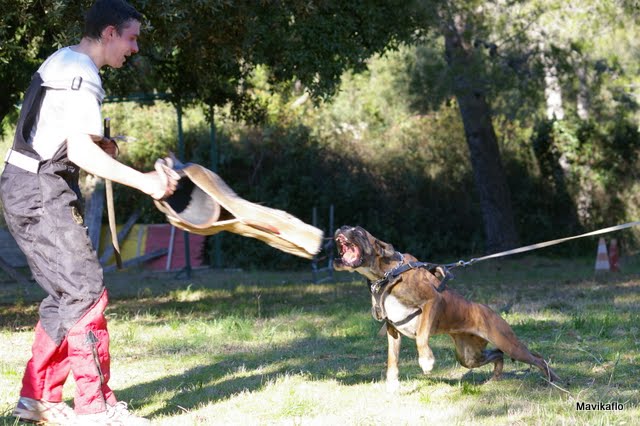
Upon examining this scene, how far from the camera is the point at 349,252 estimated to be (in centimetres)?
539

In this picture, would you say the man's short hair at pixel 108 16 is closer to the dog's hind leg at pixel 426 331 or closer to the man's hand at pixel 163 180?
the man's hand at pixel 163 180

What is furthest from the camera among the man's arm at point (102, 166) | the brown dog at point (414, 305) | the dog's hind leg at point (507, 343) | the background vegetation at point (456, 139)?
the background vegetation at point (456, 139)

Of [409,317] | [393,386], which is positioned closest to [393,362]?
[393,386]

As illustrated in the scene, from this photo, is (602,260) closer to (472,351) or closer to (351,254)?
(472,351)

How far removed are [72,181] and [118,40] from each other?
77cm

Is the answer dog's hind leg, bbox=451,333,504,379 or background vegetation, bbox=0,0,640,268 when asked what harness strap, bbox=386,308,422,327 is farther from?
background vegetation, bbox=0,0,640,268

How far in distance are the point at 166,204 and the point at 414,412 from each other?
6.45 feet

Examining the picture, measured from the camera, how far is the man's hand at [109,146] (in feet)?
14.8

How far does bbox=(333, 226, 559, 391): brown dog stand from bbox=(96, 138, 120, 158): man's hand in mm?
1422

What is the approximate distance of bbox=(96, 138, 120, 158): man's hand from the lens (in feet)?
14.8

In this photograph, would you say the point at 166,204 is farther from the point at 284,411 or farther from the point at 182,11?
the point at 182,11

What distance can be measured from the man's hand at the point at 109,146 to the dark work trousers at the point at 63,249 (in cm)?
18

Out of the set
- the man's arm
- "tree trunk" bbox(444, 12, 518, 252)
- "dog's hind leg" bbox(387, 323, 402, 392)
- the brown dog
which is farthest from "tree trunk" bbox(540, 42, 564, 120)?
the man's arm

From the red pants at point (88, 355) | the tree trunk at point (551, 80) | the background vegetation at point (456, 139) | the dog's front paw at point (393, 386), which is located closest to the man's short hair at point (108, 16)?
the red pants at point (88, 355)
